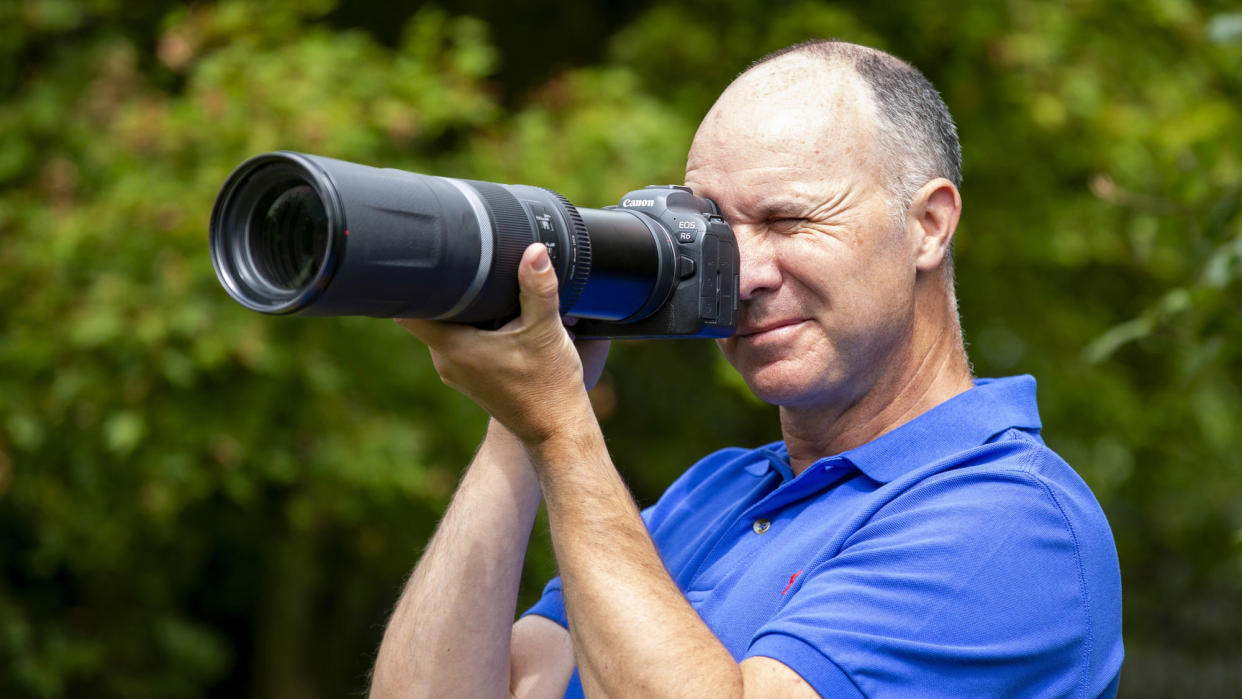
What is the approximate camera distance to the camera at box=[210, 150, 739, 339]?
1.30 meters

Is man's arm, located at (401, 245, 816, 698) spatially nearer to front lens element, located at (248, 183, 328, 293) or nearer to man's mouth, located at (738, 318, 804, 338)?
front lens element, located at (248, 183, 328, 293)

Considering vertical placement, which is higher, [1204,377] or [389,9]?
[389,9]

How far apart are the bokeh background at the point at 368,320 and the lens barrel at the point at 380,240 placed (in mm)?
1603

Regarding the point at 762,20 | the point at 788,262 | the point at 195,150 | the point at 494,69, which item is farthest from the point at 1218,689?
the point at 788,262

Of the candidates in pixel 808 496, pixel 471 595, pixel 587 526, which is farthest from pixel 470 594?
pixel 808 496

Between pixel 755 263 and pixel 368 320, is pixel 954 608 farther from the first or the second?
pixel 368 320

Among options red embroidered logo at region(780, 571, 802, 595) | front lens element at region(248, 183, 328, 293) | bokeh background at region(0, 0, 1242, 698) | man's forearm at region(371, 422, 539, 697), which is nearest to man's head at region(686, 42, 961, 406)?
red embroidered logo at region(780, 571, 802, 595)

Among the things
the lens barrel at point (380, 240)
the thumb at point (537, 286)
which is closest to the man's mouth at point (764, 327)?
the lens barrel at point (380, 240)

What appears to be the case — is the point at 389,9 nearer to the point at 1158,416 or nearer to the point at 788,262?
the point at 1158,416

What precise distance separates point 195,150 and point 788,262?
3.09 m

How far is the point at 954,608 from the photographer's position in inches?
55.6

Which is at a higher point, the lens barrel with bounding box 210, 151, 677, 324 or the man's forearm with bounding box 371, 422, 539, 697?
the lens barrel with bounding box 210, 151, 677, 324

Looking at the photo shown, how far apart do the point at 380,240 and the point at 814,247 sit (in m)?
0.69

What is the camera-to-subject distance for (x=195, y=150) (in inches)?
170
